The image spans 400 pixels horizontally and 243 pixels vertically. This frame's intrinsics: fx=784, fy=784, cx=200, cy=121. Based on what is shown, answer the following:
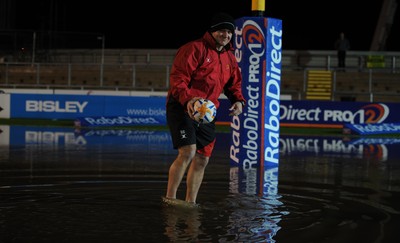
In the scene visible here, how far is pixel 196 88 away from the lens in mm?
8930

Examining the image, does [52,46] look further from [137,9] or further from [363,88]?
[363,88]

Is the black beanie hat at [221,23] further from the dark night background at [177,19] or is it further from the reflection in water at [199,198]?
the dark night background at [177,19]

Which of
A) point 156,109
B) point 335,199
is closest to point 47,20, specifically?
point 156,109

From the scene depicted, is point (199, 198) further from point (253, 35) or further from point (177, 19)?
point (177, 19)

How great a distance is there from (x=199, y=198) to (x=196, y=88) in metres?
1.64

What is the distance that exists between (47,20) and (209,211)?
109 ft

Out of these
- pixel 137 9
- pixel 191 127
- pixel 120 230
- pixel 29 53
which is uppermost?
pixel 137 9

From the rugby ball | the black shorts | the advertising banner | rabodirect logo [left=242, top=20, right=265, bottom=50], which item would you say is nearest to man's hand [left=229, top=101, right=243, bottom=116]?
the black shorts

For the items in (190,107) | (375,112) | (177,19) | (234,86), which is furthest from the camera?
(177,19)

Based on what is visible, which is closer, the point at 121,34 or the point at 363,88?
the point at 363,88

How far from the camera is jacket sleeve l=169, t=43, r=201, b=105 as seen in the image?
28.3ft

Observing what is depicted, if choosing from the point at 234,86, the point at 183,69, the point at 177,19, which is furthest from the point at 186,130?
the point at 177,19

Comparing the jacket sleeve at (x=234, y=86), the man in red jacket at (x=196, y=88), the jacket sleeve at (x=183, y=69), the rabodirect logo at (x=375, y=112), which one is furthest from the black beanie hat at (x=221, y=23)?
the rabodirect logo at (x=375, y=112)

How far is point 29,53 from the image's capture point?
34.1 metres
